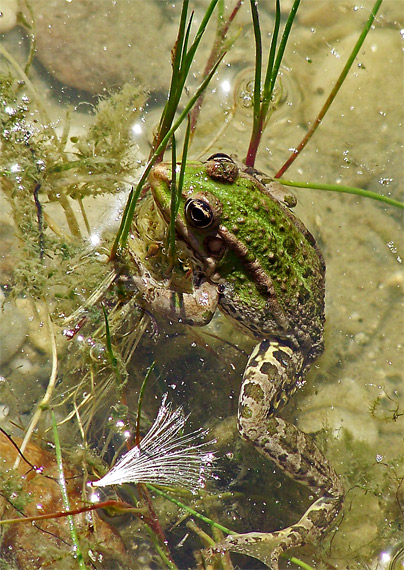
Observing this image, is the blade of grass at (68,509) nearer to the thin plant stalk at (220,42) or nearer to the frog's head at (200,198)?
the frog's head at (200,198)

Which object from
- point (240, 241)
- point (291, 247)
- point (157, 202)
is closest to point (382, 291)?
point (291, 247)

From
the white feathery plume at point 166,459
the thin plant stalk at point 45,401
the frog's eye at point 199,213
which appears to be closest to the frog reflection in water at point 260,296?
the frog's eye at point 199,213

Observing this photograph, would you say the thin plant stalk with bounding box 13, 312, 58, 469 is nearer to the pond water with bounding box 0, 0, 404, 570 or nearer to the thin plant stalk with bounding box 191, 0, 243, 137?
the pond water with bounding box 0, 0, 404, 570

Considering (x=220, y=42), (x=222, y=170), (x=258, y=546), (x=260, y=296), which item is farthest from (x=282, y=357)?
(x=220, y=42)

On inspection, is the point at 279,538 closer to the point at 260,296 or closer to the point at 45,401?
the point at 260,296

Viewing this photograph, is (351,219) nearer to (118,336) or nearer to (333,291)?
(333,291)

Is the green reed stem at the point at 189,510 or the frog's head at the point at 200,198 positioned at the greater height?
the frog's head at the point at 200,198
